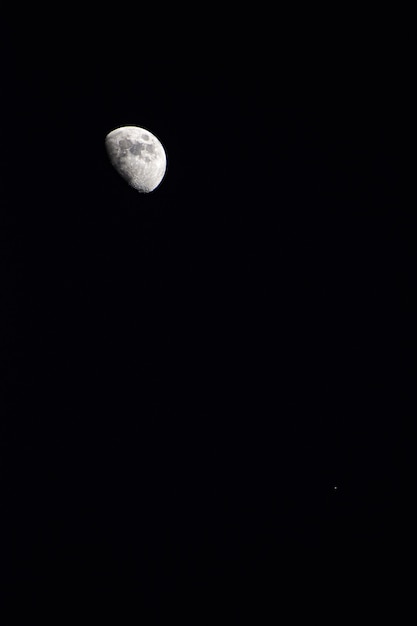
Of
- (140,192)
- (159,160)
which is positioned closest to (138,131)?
(159,160)

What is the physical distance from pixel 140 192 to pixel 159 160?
0.27m

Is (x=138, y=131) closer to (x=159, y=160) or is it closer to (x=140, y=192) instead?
(x=159, y=160)

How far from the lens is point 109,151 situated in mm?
2676

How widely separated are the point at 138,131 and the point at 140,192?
1.39 ft

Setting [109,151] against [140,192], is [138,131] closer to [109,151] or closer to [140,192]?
[109,151]

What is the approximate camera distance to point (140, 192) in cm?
272

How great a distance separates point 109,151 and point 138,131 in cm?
25

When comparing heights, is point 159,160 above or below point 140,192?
above

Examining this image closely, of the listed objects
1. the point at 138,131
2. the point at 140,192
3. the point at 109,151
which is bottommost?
the point at 140,192

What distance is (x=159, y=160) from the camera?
2742mm

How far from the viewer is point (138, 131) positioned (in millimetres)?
2723

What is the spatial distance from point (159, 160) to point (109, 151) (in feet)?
1.12

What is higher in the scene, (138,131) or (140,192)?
(138,131)

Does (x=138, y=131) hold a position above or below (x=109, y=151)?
above
